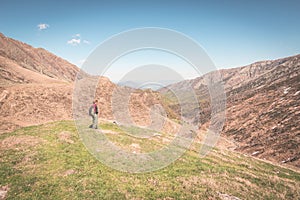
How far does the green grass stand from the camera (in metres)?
13.8

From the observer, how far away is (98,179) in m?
15.2

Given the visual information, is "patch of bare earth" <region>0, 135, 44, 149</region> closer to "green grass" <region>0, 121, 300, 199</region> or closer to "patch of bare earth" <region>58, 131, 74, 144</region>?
"green grass" <region>0, 121, 300, 199</region>

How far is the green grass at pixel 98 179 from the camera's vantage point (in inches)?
542

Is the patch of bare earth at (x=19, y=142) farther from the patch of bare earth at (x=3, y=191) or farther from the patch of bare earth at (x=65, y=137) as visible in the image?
the patch of bare earth at (x=3, y=191)

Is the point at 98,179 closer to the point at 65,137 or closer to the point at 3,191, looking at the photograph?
the point at 3,191

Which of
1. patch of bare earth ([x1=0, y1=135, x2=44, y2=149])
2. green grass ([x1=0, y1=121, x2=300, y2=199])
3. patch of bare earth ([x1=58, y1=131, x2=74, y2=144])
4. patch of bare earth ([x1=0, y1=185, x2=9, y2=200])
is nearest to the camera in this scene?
patch of bare earth ([x1=0, y1=185, x2=9, y2=200])

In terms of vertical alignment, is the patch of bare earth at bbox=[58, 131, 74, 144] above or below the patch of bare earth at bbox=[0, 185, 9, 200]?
above

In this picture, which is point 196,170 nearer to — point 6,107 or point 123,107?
point 123,107

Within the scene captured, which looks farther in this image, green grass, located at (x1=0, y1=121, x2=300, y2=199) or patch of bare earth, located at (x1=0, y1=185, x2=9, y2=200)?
green grass, located at (x1=0, y1=121, x2=300, y2=199)

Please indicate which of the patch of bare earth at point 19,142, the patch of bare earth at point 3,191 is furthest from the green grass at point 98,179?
the patch of bare earth at point 3,191

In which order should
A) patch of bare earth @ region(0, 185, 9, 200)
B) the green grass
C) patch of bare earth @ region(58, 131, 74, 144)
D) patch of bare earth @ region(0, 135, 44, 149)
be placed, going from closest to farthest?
patch of bare earth @ region(0, 185, 9, 200) → the green grass → patch of bare earth @ region(0, 135, 44, 149) → patch of bare earth @ region(58, 131, 74, 144)

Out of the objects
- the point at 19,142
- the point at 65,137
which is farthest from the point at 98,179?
the point at 19,142

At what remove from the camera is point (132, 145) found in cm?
2353

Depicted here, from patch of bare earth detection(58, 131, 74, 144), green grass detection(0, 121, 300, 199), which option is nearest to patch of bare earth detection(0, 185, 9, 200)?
green grass detection(0, 121, 300, 199)
